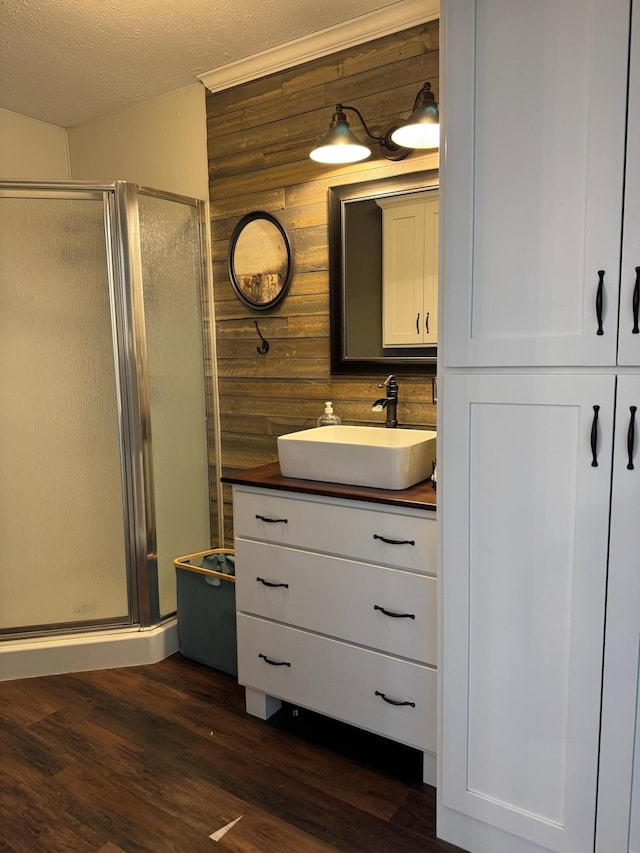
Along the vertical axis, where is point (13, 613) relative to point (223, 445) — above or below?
below

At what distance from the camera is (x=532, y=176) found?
1249mm

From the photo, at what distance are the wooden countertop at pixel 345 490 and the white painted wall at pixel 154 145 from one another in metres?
1.38

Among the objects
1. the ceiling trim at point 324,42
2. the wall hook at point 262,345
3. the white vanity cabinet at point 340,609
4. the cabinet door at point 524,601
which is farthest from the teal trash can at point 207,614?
the ceiling trim at point 324,42

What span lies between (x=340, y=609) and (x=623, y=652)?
0.80 metres

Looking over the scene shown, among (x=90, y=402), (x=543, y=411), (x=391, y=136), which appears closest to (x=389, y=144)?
(x=391, y=136)

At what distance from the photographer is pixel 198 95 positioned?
2.58 metres

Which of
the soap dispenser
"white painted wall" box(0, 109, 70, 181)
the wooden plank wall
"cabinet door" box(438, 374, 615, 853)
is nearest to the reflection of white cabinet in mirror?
the wooden plank wall

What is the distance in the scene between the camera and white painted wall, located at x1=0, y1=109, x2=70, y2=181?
2883mm

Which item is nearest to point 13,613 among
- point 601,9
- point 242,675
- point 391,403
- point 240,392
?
point 242,675

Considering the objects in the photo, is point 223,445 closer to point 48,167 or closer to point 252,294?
point 252,294

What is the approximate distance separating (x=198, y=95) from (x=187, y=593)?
208cm

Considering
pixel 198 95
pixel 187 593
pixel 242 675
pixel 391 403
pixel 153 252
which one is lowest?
pixel 242 675

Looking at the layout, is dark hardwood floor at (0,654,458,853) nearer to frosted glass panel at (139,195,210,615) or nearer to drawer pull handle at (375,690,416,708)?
drawer pull handle at (375,690,416,708)

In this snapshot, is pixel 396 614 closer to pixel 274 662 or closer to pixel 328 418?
pixel 274 662
